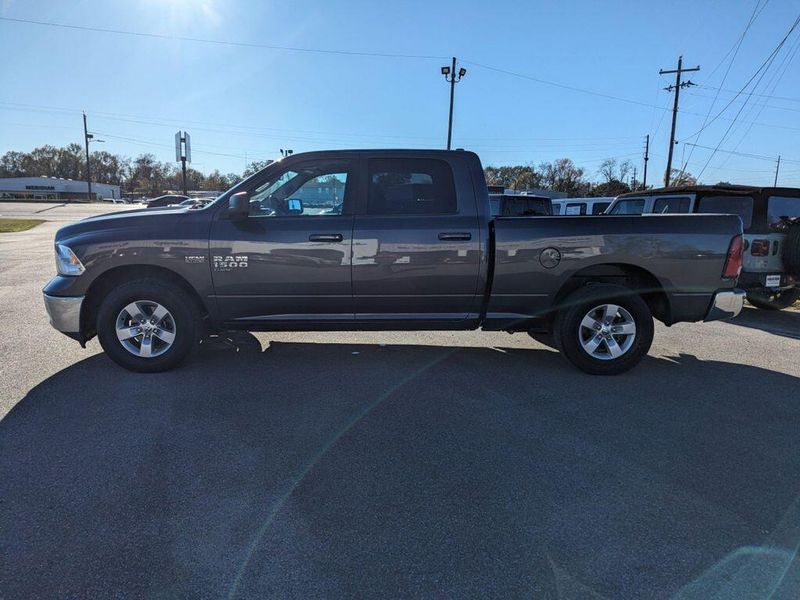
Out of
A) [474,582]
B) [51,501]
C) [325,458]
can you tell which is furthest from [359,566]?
[51,501]

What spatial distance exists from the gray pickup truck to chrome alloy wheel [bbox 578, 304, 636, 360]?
1cm

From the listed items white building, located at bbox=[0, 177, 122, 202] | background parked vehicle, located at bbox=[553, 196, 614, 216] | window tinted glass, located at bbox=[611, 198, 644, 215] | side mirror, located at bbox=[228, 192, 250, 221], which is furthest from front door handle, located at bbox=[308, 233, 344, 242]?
white building, located at bbox=[0, 177, 122, 202]

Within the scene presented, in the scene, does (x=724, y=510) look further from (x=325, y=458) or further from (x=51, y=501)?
(x=51, y=501)

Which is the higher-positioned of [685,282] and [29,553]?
[685,282]

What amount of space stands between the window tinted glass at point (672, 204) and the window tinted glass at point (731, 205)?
10.3 inches

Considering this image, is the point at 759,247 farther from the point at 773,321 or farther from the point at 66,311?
the point at 66,311

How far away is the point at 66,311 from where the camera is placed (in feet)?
15.7

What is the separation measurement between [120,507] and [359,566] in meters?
1.40

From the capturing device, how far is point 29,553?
244 centimetres

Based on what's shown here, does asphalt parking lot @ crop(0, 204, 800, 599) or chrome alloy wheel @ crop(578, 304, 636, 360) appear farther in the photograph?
chrome alloy wheel @ crop(578, 304, 636, 360)

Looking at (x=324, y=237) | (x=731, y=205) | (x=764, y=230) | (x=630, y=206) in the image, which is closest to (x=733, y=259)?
(x=764, y=230)

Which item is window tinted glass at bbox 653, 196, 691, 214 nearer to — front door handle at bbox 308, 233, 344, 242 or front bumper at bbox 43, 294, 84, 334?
front door handle at bbox 308, 233, 344, 242

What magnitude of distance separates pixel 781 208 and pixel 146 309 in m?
9.09

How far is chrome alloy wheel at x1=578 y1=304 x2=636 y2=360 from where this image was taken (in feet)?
16.6
